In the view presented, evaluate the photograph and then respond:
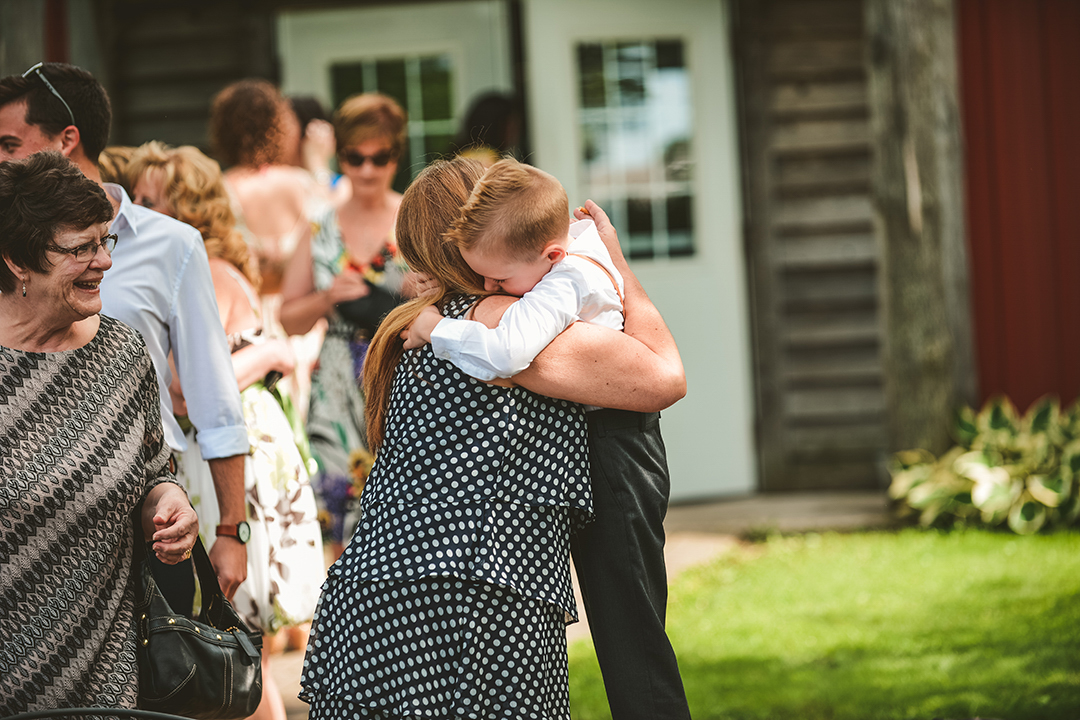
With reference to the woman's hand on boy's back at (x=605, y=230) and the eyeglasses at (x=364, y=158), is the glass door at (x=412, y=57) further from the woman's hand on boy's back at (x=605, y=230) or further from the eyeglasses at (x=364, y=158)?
the woman's hand on boy's back at (x=605, y=230)

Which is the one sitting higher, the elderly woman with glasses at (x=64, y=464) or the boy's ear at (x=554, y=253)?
the boy's ear at (x=554, y=253)

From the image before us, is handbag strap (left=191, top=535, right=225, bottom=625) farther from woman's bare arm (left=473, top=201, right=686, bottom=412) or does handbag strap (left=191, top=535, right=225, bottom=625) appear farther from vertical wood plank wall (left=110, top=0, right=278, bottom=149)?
vertical wood plank wall (left=110, top=0, right=278, bottom=149)

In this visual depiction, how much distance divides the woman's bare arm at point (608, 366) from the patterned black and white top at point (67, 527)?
625 millimetres

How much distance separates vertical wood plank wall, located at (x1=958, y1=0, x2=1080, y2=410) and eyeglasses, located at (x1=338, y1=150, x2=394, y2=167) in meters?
3.73

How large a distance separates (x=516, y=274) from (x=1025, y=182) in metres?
4.94

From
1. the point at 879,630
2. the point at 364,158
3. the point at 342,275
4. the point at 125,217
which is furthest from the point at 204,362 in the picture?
the point at 879,630

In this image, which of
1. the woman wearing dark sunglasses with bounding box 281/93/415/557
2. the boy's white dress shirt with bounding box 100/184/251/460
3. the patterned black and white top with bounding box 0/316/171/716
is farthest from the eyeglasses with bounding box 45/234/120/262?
the woman wearing dark sunglasses with bounding box 281/93/415/557

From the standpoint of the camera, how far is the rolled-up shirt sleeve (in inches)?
87.3

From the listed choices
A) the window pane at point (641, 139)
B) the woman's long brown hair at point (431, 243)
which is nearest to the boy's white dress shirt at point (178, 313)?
the woman's long brown hair at point (431, 243)

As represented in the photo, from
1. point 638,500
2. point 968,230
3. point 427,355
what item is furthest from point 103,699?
point 968,230

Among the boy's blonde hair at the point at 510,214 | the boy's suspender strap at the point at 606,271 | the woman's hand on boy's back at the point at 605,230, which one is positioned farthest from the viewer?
the woman's hand on boy's back at the point at 605,230

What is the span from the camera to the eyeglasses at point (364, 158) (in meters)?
3.47

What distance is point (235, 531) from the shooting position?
2.28 metres

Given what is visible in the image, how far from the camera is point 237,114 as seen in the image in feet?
12.1
